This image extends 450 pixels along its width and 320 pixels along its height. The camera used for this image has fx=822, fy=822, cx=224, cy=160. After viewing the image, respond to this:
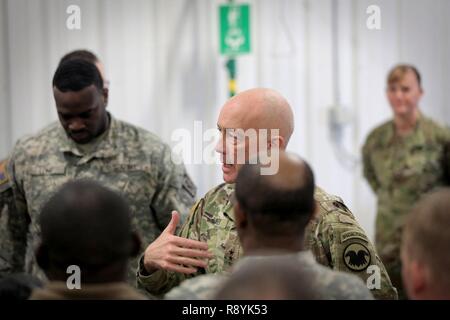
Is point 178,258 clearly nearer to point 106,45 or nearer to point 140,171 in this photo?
point 140,171

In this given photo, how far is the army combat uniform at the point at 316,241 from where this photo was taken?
194 cm

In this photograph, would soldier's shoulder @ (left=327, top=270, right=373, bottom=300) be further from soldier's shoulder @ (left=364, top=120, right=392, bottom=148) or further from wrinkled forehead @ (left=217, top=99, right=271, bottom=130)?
soldier's shoulder @ (left=364, top=120, right=392, bottom=148)

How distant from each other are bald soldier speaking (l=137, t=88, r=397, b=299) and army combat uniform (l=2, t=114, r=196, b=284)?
707 mm

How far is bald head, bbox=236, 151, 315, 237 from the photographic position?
1668mm

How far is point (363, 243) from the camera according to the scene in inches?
76.6

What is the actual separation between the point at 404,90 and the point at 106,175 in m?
1.80

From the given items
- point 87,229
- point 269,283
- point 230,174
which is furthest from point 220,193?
point 269,283

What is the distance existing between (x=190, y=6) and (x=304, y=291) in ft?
9.82

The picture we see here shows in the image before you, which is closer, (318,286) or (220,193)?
(318,286)

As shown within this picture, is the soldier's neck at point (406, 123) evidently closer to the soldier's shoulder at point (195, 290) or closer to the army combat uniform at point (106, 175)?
the army combat uniform at point (106, 175)

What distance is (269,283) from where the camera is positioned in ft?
4.16

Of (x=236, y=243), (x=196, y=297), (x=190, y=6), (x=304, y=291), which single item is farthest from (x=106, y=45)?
(x=304, y=291)

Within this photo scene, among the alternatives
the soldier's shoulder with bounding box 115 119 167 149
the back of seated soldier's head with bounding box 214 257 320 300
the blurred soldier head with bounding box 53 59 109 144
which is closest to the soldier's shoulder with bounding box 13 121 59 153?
the blurred soldier head with bounding box 53 59 109 144

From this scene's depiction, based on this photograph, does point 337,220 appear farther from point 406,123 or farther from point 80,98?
point 406,123
